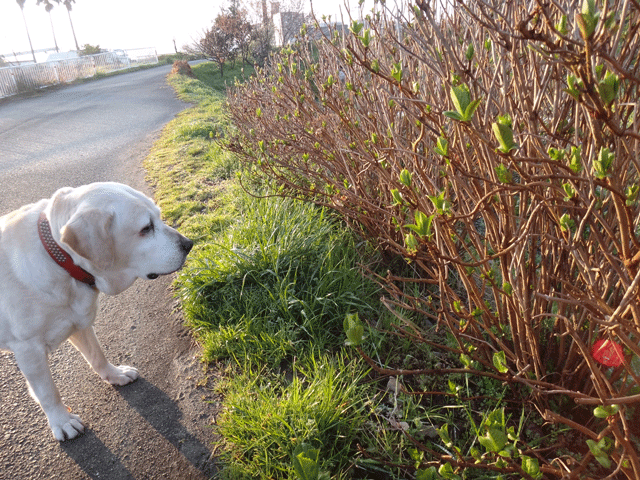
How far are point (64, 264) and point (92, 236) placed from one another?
0.27 meters

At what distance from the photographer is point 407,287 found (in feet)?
10.9

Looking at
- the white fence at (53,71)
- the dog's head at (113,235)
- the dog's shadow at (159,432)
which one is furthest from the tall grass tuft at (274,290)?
the white fence at (53,71)

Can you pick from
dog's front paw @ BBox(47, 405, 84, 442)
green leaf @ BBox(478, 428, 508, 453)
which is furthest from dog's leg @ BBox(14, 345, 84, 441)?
Result: green leaf @ BBox(478, 428, 508, 453)

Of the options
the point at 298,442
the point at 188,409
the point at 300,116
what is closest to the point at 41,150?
the point at 300,116

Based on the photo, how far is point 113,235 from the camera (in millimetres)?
2432

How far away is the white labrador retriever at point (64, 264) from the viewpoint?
2279mm

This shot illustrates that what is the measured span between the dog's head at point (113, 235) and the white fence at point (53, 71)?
20444 millimetres

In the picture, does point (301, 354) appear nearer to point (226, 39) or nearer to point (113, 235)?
point (113, 235)

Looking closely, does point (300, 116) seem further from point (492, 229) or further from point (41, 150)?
point (41, 150)

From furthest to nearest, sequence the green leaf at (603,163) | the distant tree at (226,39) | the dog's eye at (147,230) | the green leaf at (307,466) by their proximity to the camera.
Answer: the distant tree at (226,39), the dog's eye at (147,230), the green leaf at (307,466), the green leaf at (603,163)

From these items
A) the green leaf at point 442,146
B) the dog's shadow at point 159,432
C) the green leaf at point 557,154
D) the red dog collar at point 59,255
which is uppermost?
the green leaf at point 442,146

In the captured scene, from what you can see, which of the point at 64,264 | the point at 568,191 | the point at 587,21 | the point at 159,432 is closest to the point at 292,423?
the point at 159,432

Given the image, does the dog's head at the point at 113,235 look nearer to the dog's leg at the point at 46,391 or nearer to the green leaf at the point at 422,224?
the dog's leg at the point at 46,391

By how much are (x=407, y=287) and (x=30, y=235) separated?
2.57 metres
